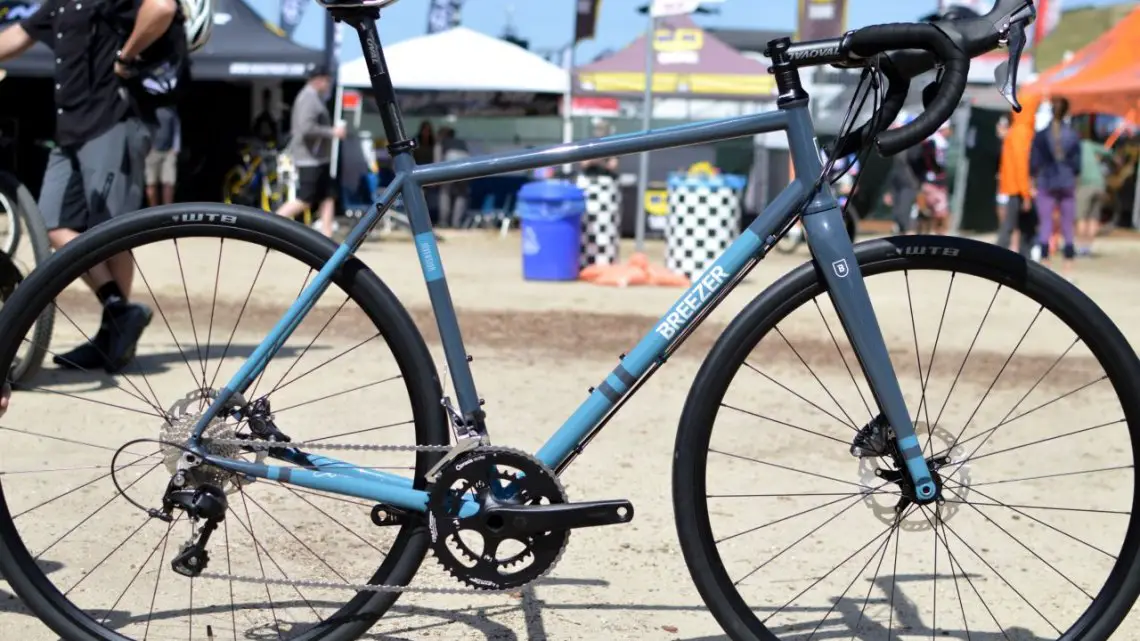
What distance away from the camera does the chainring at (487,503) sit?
108 inches

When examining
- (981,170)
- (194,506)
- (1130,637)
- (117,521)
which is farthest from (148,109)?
(981,170)

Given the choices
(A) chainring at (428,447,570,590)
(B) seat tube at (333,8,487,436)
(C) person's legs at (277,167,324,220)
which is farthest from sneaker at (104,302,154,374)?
(C) person's legs at (277,167,324,220)

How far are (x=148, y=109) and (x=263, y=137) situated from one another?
15142 mm

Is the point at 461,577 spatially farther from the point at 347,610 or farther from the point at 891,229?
the point at 891,229

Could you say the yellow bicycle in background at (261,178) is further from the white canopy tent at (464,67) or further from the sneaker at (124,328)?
the sneaker at (124,328)

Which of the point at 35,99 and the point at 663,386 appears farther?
the point at 35,99

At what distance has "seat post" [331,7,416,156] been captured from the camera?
2746 mm

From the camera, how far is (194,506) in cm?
278

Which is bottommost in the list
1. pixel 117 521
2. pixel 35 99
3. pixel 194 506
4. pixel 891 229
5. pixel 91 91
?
pixel 891 229

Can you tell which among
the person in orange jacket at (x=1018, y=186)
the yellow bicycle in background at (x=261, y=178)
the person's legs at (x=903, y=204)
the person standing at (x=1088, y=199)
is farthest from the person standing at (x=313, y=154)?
the person standing at (x=1088, y=199)

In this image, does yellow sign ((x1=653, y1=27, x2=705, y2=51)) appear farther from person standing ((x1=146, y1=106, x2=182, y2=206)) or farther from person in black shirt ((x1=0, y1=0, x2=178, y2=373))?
person in black shirt ((x1=0, y1=0, x2=178, y2=373))

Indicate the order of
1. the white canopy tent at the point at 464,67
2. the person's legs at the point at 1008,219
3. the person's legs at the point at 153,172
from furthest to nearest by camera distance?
the white canopy tent at the point at 464,67
the person's legs at the point at 153,172
the person's legs at the point at 1008,219

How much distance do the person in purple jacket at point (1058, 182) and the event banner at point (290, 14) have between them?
59.5 feet

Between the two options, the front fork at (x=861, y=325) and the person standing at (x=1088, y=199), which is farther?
the person standing at (x=1088, y=199)
